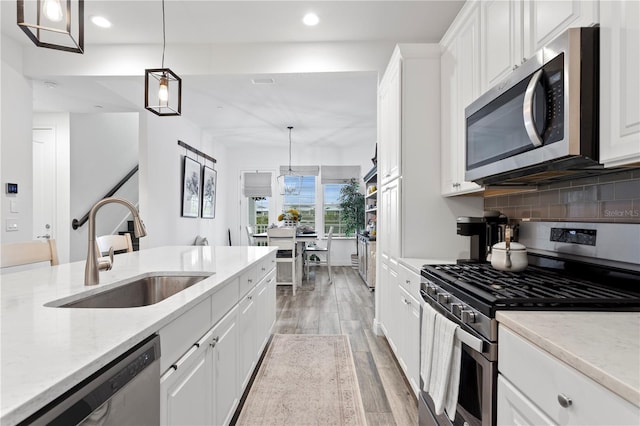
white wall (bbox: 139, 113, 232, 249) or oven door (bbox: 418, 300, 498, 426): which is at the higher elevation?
white wall (bbox: 139, 113, 232, 249)

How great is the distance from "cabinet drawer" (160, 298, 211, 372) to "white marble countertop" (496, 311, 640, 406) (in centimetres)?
104

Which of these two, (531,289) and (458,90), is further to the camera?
(458,90)

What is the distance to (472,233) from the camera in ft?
6.49

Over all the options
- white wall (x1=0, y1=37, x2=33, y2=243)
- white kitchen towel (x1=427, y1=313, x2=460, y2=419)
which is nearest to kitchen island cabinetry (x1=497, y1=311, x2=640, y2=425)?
white kitchen towel (x1=427, y1=313, x2=460, y2=419)

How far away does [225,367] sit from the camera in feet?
5.39

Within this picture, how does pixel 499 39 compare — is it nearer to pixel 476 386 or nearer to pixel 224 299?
pixel 476 386

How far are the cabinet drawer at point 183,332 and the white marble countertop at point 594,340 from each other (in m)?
1.04

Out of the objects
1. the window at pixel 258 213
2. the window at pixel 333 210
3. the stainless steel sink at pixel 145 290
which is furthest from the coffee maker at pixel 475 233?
the window at pixel 258 213

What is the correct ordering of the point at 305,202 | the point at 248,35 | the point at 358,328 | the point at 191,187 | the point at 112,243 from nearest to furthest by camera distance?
the point at 112,243 < the point at 248,35 < the point at 358,328 < the point at 191,187 < the point at 305,202

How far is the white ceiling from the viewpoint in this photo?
2.82m

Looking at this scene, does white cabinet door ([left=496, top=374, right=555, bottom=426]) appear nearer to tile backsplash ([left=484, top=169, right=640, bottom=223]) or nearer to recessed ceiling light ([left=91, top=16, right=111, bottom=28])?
tile backsplash ([left=484, top=169, right=640, bottom=223])

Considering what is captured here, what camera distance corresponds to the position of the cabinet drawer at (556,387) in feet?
2.14

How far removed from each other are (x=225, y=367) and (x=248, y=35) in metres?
3.00

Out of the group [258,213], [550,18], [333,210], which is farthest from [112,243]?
[333,210]
